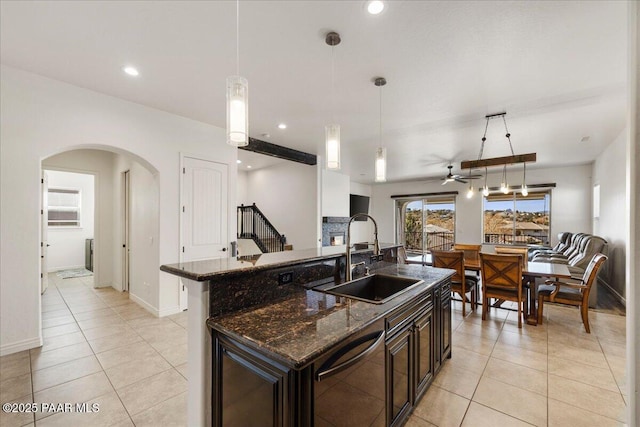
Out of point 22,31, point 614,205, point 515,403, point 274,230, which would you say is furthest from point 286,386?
point 614,205

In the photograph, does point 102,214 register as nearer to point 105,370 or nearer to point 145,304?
point 145,304

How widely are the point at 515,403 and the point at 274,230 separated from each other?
216 inches

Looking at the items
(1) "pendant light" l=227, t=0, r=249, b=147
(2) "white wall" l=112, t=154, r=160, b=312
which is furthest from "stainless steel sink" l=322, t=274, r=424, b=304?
(2) "white wall" l=112, t=154, r=160, b=312

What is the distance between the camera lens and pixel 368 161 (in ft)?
22.1

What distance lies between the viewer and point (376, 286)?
2.43 m

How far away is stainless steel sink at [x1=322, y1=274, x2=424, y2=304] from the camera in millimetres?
2113

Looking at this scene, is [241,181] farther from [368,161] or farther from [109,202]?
[368,161]

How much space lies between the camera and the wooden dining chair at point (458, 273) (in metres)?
3.91

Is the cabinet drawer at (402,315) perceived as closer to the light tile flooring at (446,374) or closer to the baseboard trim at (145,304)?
the light tile flooring at (446,374)

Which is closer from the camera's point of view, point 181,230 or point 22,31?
point 22,31

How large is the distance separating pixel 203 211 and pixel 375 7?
11.4ft

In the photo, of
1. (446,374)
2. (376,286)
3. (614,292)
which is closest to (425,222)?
(614,292)

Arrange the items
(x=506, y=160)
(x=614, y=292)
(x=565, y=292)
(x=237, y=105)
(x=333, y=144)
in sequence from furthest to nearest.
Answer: (x=614, y=292) → (x=506, y=160) → (x=565, y=292) → (x=333, y=144) → (x=237, y=105)

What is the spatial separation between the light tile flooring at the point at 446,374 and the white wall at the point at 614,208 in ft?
5.01
